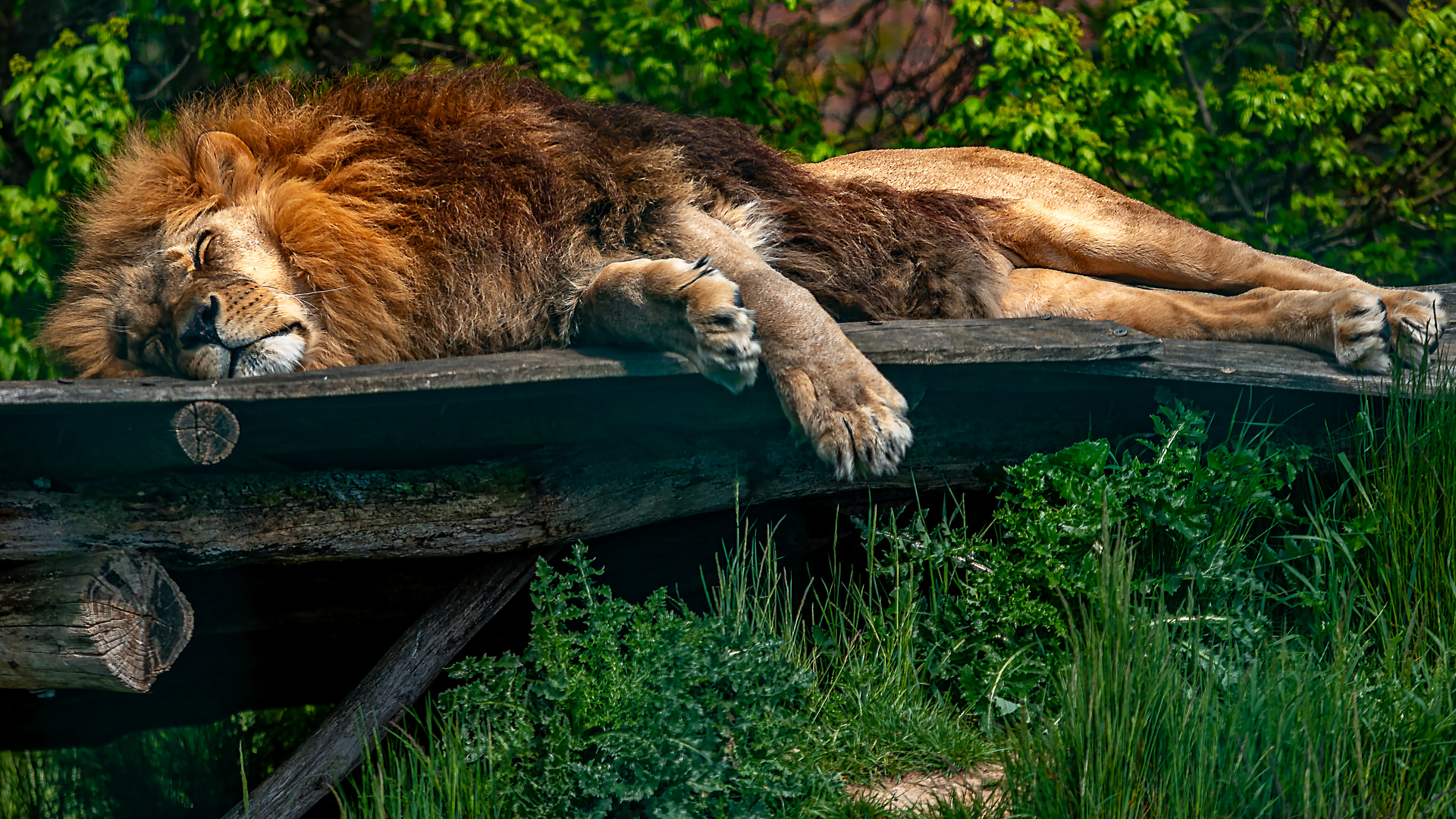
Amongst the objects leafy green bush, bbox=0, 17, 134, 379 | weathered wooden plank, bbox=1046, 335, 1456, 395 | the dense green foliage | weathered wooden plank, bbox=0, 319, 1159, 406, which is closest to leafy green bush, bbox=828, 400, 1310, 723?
weathered wooden plank, bbox=1046, 335, 1456, 395

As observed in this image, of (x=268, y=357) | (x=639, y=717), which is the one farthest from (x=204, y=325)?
(x=639, y=717)

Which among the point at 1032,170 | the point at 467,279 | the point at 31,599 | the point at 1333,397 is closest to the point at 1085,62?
the point at 1032,170

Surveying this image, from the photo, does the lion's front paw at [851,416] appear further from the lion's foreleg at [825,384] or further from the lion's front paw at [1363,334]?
the lion's front paw at [1363,334]

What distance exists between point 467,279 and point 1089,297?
2.09 metres

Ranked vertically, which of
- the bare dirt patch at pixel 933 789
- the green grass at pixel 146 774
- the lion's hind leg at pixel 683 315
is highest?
the lion's hind leg at pixel 683 315

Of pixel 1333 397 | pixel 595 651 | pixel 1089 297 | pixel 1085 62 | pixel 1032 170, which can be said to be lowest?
pixel 595 651

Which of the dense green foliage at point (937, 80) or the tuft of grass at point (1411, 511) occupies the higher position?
the dense green foliage at point (937, 80)

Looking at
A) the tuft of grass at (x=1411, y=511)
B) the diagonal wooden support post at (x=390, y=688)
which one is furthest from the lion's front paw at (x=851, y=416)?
the tuft of grass at (x=1411, y=511)

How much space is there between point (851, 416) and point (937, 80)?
5.41m

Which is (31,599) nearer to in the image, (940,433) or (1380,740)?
(940,433)

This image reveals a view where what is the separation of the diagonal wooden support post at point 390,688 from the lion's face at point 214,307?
734mm

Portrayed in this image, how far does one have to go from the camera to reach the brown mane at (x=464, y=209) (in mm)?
3098

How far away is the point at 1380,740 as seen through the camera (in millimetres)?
2338

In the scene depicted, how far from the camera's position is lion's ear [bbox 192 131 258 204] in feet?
10.4
